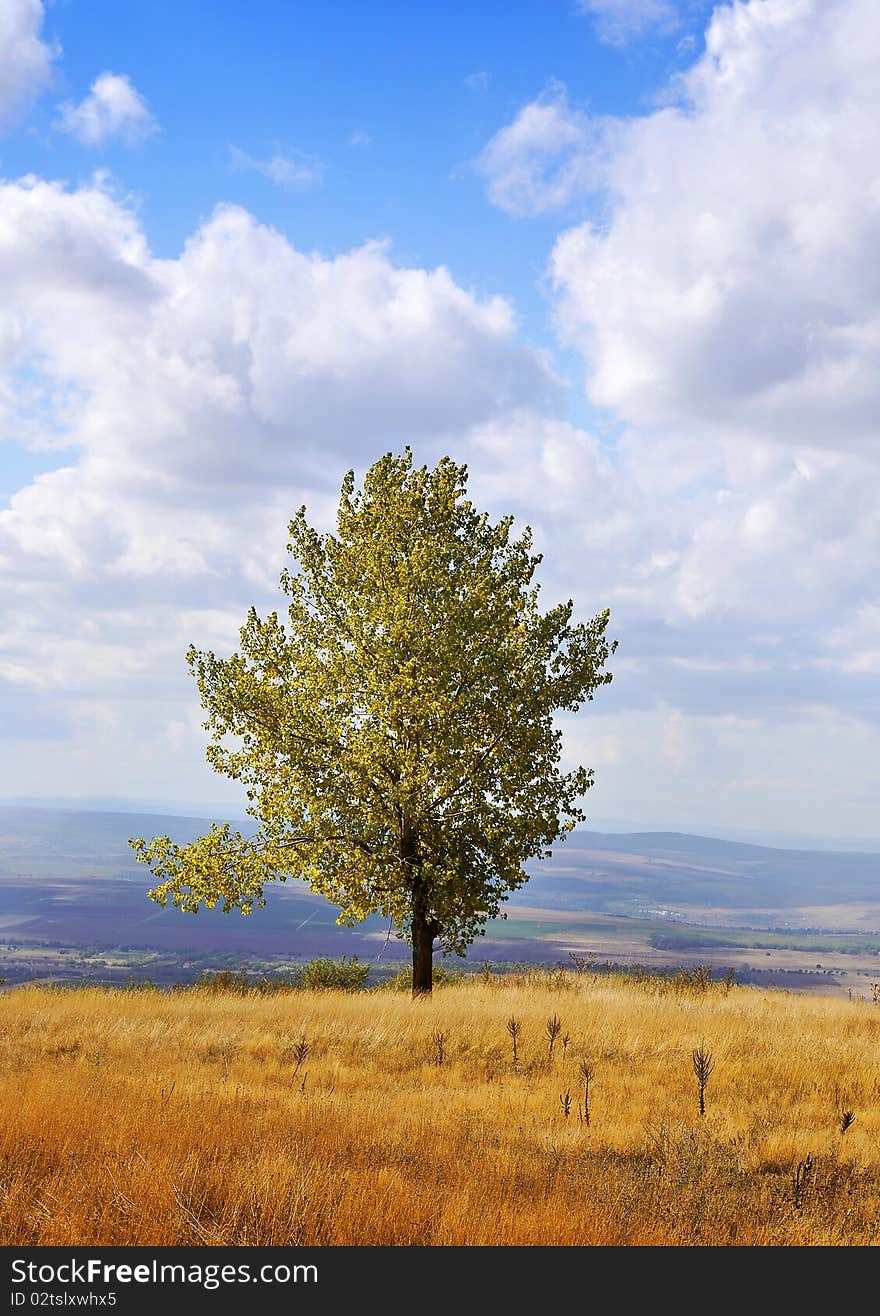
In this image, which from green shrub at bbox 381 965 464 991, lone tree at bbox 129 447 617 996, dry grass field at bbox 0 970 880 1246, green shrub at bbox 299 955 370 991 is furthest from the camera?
green shrub at bbox 299 955 370 991

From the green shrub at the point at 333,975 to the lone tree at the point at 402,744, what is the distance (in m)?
5.49

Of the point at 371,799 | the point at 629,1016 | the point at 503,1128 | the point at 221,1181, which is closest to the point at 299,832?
the point at 371,799

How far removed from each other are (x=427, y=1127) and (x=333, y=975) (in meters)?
19.1

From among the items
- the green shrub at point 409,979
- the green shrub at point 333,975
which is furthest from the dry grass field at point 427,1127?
the green shrub at point 333,975

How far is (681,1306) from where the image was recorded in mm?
6180

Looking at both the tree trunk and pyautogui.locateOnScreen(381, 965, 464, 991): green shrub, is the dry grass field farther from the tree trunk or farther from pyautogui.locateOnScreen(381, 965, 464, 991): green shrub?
pyautogui.locateOnScreen(381, 965, 464, 991): green shrub

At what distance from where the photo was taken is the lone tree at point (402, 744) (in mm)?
21312

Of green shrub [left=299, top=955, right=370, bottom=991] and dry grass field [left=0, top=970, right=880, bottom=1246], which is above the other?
dry grass field [left=0, top=970, right=880, bottom=1246]

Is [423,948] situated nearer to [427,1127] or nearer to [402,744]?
[402,744]

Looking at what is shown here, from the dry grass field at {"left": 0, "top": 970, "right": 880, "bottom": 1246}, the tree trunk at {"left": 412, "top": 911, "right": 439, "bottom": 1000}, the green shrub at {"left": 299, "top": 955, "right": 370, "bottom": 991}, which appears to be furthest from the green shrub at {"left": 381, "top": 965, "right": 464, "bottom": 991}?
the dry grass field at {"left": 0, "top": 970, "right": 880, "bottom": 1246}

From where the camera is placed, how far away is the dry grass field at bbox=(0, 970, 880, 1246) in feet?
23.6

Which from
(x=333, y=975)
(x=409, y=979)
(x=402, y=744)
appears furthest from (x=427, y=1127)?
(x=333, y=975)

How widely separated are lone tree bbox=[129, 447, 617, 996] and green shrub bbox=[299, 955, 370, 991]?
5.49m

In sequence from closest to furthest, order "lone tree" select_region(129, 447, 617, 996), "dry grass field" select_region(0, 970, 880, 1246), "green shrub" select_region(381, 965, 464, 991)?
"dry grass field" select_region(0, 970, 880, 1246) → "lone tree" select_region(129, 447, 617, 996) → "green shrub" select_region(381, 965, 464, 991)
